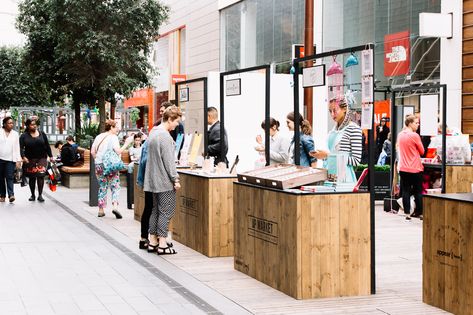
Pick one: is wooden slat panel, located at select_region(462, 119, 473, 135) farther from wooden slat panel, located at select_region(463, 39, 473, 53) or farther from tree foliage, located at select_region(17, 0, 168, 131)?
tree foliage, located at select_region(17, 0, 168, 131)

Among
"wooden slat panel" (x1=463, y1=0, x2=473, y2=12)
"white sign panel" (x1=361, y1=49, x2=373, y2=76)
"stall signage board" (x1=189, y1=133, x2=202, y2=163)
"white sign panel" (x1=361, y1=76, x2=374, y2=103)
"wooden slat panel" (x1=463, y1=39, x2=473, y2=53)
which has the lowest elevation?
"stall signage board" (x1=189, y1=133, x2=202, y2=163)

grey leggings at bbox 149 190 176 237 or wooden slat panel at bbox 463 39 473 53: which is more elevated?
wooden slat panel at bbox 463 39 473 53

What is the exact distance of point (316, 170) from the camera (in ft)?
26.0

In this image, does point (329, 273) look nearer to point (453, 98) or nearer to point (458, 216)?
point (458, 216)

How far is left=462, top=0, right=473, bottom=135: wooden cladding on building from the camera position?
1742cm

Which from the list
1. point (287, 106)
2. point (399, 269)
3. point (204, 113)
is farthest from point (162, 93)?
point (399, 269)

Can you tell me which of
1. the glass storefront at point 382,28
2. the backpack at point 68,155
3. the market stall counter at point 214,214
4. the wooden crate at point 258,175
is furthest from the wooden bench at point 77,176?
the wooden crate at point 258,175

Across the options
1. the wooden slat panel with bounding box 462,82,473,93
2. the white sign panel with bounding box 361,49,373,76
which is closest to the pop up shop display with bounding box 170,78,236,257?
the white sign panel with bounding box 361,49,373,76

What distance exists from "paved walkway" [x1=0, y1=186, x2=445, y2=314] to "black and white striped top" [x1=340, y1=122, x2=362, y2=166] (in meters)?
1.32

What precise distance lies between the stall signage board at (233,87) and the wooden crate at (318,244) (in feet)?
8.41

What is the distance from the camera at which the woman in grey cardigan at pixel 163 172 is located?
9672mm

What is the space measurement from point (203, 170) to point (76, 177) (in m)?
12.6

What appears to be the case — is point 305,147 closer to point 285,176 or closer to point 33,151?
point 285,176

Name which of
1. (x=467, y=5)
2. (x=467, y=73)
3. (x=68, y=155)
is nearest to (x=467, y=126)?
(x=467, y=73)
